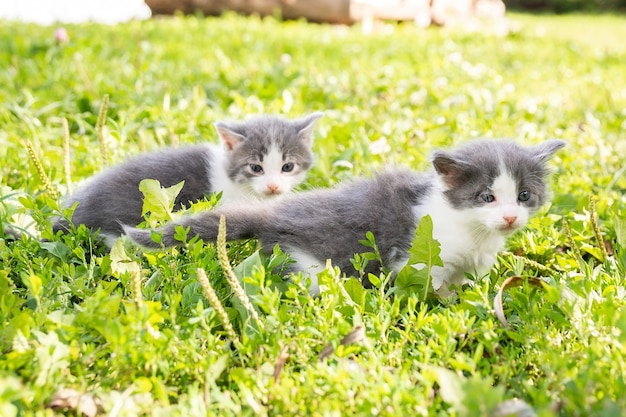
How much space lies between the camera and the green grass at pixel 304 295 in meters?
1.84

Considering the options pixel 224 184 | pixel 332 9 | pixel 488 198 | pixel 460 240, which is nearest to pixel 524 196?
pixel 488 198

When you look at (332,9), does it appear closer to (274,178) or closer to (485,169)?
(274,178)

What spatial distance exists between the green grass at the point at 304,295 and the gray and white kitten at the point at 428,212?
0.15 m

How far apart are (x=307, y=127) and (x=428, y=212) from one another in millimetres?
1214

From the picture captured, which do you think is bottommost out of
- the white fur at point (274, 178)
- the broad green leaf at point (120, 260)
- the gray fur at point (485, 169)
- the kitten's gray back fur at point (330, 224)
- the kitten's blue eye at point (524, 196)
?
the white fur at point (274, 178)

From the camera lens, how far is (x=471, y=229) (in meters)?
2.79

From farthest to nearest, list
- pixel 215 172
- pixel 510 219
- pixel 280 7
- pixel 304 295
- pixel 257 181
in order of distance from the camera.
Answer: pixel 280 7 → pixel 257 181 → pixel 215 172 → pixel 510 219 → pixel 304 295

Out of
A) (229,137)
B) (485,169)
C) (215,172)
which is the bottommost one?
(215,172)

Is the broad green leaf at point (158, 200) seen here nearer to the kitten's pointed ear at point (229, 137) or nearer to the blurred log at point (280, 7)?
the kitten's pointed ear at point (229, 137)

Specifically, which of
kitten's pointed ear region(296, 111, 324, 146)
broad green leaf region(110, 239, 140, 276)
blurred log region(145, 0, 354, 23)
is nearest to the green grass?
broad green leaf region(110, 239, 140, 276)

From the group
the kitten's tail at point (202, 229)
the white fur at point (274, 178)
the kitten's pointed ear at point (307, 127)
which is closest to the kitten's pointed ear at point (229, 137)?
the white fur at point (274, 178)

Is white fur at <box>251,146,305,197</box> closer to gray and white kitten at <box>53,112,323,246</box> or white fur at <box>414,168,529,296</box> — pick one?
gray and white kitten at <box>53,112,323,246</box>

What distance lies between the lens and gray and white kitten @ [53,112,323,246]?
3.11 m

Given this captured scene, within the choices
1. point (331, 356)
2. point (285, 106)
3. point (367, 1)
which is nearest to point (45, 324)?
point (331, 356)
